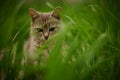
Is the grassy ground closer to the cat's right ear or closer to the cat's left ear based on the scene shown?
the cat's left ear

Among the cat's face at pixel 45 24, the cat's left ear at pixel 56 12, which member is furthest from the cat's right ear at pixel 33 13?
the cat's left ear at pixel 56 12

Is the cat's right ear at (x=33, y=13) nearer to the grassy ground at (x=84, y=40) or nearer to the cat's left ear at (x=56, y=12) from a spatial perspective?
the cat's left ear at (x=56, y=12)

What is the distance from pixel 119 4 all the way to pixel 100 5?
0.61 ft

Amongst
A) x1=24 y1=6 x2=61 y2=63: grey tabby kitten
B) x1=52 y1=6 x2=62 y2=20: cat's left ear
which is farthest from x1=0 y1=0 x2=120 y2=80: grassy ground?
x1=24 y1=6 x2=61 y2=63: grey tabby kitten

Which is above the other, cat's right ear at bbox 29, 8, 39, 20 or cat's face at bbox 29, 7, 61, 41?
cat's right ear at bbox 29, 8, 39, 20

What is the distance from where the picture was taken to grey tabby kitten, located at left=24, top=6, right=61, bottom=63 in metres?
2.47

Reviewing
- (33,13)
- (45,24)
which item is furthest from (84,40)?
(33,13)

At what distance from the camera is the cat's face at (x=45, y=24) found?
2.47m

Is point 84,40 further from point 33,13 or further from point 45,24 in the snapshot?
point 33,13

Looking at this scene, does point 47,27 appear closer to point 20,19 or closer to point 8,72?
point 20,19

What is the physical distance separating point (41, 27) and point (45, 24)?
4cm

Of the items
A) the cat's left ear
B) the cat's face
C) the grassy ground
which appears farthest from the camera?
the cat's face

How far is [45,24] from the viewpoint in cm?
247

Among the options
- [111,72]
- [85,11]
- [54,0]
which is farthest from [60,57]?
[54,0]
